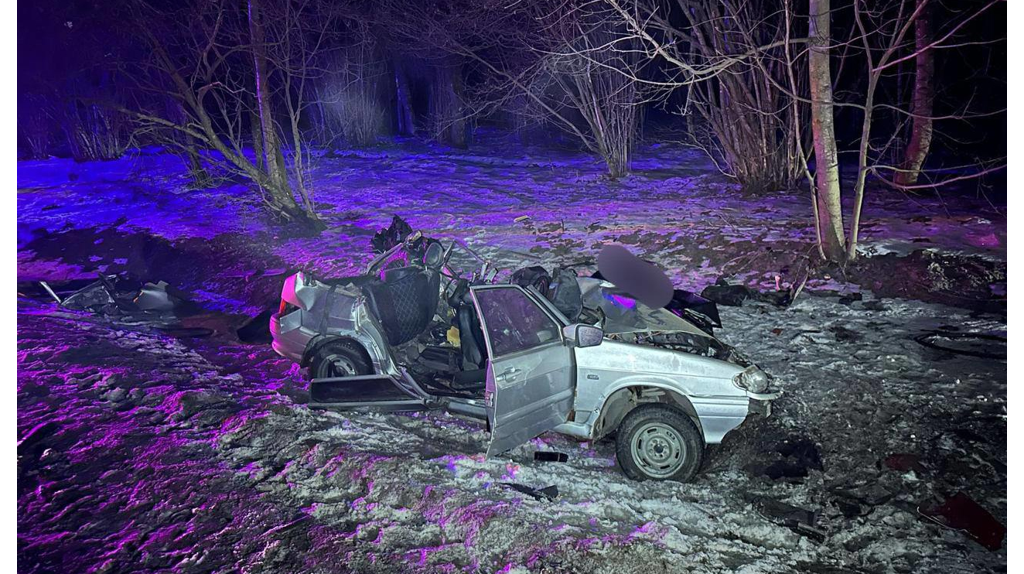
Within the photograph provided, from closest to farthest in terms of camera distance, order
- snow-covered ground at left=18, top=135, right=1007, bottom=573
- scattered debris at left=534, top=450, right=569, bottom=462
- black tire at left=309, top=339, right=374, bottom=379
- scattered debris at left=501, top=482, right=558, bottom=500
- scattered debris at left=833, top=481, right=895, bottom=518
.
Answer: snow-covered ground at left=18, top=135, right=1007, bottom=573
scattered debris at left=833, top=481, right=895, bottom=518
scattered debris at left=501, top=482, right=558, bottom=500
scattered debris at left=534, top=450, right=569, bottom=462
black tire at left=309, top=339, right=374, bottom=379

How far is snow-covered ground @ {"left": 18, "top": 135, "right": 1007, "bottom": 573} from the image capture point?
153 inches

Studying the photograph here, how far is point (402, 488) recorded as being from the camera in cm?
455

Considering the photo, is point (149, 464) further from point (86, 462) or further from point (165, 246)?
point (165, 246)

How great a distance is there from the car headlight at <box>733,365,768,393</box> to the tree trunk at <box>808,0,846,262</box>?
5.16 meters

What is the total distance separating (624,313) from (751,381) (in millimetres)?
1160

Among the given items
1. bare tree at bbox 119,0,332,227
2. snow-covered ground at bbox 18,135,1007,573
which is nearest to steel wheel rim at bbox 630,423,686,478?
snow-covered ground at bbox 18,135,1007,573

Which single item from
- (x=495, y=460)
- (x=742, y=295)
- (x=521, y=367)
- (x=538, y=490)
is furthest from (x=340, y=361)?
(x=742, y=295)

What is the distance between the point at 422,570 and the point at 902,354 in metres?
5.25

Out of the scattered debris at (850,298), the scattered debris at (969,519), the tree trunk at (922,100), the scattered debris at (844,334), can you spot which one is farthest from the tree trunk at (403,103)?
the scattered debris at (969,519)

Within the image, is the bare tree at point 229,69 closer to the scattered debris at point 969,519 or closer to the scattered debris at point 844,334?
the scattered debris at point 844,334

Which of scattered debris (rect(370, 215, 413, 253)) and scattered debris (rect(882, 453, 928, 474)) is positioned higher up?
scattered debris (rect(370, 215, 413, 253))

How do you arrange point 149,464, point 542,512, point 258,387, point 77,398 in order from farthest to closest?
point 258,387 → point 77,398 → point 149,464 → point 542,512

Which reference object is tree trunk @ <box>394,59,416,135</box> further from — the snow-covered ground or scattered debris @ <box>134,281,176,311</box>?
scattered debris @ <box>134,281,176,311</box>

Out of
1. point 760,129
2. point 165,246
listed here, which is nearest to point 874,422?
point 760,129
